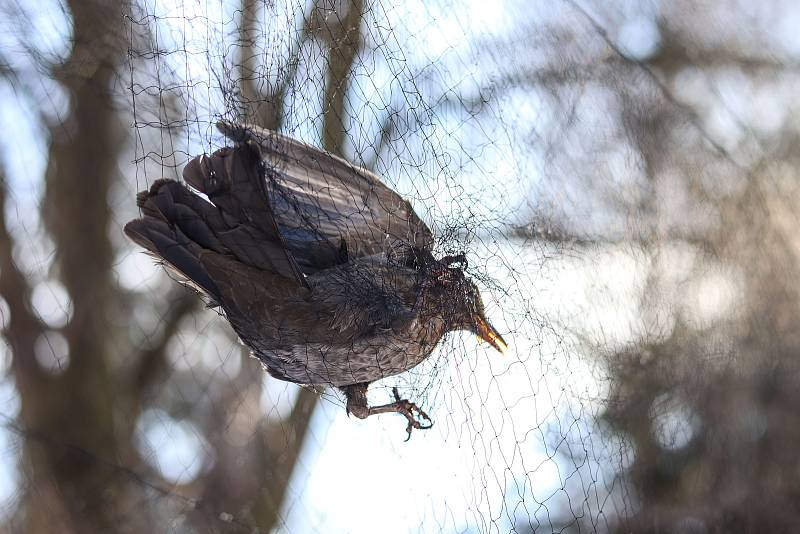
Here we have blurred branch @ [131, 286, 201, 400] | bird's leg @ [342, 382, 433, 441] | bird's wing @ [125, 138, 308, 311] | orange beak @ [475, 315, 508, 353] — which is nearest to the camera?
bird's wing @ [125, 138, 308, 311]

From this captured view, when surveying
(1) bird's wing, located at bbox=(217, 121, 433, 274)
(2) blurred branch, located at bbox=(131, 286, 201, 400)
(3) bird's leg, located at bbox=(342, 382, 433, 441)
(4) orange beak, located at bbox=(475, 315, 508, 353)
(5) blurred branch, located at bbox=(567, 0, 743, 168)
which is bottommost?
(3) bird's leg, located at bbox=(342, 382, 433, 441)

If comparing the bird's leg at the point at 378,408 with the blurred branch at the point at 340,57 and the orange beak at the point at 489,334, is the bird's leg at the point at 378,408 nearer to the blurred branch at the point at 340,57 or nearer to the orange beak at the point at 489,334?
the orange beak at the point at 489,334

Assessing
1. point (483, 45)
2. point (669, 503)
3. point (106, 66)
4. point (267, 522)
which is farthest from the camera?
point (267, 522)

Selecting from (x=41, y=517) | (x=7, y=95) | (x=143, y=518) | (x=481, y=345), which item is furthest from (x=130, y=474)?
(x=481, y=345)

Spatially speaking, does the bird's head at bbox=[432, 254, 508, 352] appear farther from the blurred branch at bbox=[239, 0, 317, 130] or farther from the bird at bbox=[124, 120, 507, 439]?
the blurred branch at bbox=[239, 0, 317, 130]

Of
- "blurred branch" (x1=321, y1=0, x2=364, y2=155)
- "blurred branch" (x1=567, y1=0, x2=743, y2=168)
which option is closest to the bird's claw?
"blurred branch" (x1=321, y1=0, x2=364, y2=155)

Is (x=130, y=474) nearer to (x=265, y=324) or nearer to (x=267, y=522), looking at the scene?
(x=267, y=522)

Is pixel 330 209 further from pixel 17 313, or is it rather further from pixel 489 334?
pixel 17 313
